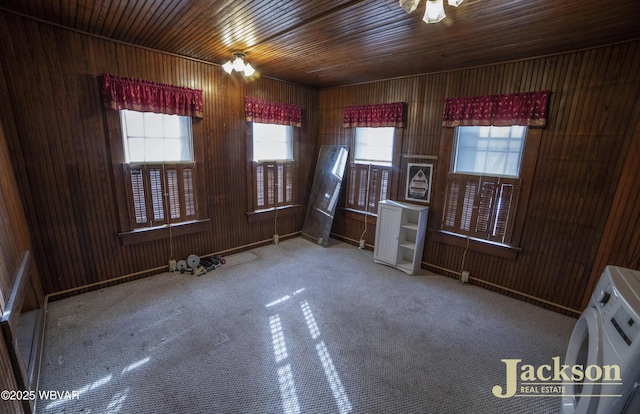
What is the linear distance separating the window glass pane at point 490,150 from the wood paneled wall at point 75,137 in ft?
10.7

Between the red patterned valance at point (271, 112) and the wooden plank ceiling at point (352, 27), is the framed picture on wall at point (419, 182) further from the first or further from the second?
the red patterned valance at point (271, 112)

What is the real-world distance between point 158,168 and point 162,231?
808mm

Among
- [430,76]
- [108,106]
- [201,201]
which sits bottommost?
[201,201]

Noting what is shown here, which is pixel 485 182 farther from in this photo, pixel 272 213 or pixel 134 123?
pixel 134 123

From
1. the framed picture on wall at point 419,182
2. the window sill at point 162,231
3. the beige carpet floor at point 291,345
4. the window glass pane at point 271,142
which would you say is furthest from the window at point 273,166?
the framed picture on wall at point 419,182

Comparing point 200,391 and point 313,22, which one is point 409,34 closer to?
point 313,22

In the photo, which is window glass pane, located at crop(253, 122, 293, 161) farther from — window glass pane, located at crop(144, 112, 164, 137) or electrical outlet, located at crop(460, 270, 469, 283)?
electrical outlet, located at crop(460, 270, 469, 283)

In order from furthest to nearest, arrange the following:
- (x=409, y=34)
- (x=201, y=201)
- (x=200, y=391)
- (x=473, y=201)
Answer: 1. (x=201, y=201)
2. (x=473, y=201)
3. (x=409, y=34)
4. (x=200, y=391)

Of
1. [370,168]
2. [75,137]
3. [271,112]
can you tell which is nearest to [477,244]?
[370,168]

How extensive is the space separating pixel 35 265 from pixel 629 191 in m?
5.58

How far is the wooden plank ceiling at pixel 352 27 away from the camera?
6.77 feet

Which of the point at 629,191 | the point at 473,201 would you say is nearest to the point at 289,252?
the point at 473,201

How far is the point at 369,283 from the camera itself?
3.52 metres

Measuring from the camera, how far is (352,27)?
7.93 ft
